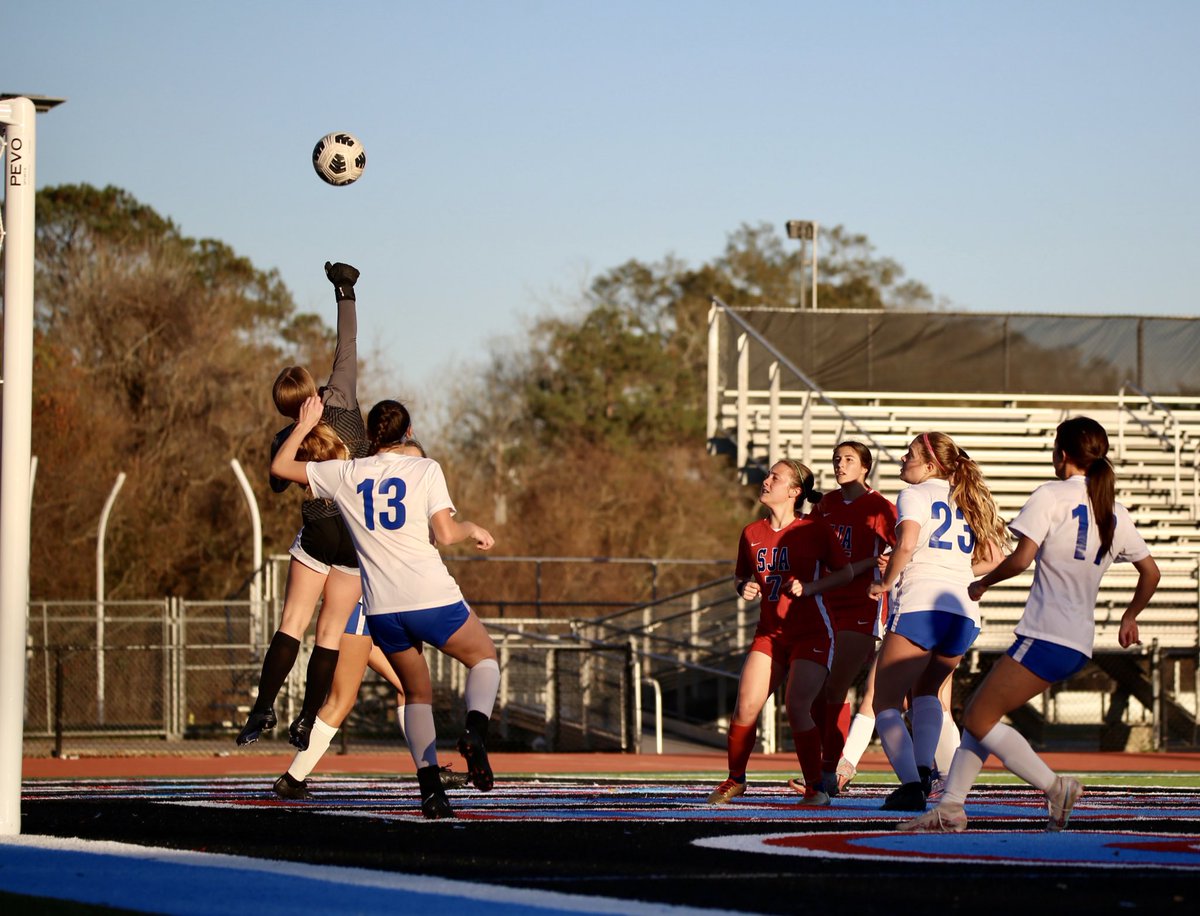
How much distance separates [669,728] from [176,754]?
20.2 feet

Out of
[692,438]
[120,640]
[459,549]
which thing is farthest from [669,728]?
[692,438]

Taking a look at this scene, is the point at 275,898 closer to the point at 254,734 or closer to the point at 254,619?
the point at 254,734

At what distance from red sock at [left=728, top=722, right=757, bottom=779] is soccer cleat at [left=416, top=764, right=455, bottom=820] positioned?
200 cm

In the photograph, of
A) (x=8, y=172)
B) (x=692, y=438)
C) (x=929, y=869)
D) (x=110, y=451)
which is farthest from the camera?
(x=692, y=438)

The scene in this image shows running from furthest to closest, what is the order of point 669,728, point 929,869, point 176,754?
1. point 669,728
2. point 176,754
3. point 929,869

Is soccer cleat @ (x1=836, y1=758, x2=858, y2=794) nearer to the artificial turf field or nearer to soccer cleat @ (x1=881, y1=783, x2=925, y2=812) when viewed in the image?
the artificial turf field

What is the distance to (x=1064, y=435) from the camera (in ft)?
24.1

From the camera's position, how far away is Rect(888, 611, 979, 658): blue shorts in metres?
8.60

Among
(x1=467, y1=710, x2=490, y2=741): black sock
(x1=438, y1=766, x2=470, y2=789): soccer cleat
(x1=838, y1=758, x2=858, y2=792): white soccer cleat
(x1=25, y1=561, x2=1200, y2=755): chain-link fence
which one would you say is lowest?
(x1=25, y1=561, x2=1200, y2=755): chain-link fence

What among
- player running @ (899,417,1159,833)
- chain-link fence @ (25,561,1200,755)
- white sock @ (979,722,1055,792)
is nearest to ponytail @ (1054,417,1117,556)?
player running @ (899,417,1159,833)

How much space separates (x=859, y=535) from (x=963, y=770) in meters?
3.03

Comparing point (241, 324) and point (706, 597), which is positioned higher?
point (241, 324)

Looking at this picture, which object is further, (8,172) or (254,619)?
(254,619)

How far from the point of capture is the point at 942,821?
7.07 metres
